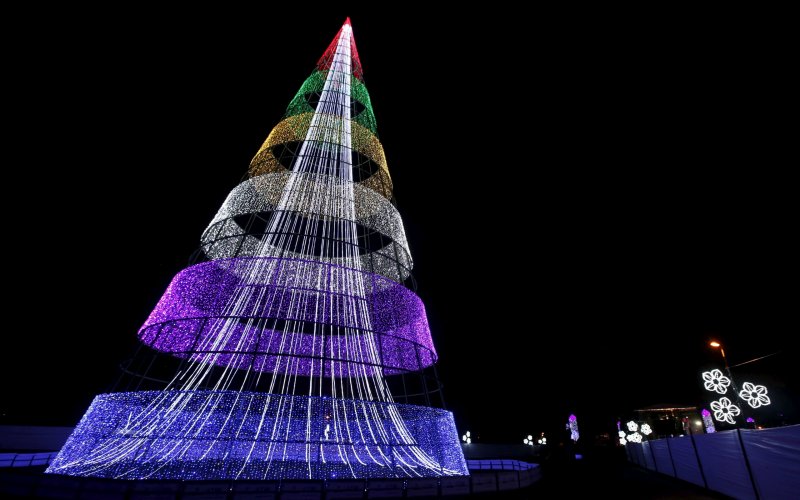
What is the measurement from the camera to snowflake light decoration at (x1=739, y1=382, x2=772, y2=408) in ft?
36.6

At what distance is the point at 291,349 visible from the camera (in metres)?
12.8

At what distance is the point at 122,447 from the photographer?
8227 millimetres

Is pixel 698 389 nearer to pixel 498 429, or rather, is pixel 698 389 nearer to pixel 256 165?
pixel 498 429

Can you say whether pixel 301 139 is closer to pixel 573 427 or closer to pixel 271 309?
pixel 271 309

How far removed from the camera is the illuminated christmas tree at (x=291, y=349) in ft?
27.4

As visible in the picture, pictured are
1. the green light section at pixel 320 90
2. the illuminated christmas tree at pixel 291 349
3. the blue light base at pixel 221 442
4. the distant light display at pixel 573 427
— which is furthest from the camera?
the distant light display at pixel 573 427

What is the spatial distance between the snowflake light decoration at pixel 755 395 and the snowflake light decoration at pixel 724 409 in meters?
1.38

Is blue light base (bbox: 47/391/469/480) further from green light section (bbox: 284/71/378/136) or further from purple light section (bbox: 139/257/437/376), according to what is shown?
green light section (bbox: 284/71/378/136)

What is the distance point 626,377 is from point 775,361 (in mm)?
13155

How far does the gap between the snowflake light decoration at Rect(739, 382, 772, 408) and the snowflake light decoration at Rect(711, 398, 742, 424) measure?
138 centimetres

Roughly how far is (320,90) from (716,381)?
19109 millimetres

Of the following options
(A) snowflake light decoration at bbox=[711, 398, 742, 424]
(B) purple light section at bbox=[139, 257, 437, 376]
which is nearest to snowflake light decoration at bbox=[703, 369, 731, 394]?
(A) snowflake light decoration at bbox=[711, 398, 742, 424]

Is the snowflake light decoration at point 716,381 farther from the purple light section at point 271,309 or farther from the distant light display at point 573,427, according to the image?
the distant light display at point 573,427

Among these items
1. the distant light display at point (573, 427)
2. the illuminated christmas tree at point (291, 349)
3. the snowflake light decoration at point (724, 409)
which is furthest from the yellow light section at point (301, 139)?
the distant light display at point (573, 427)
